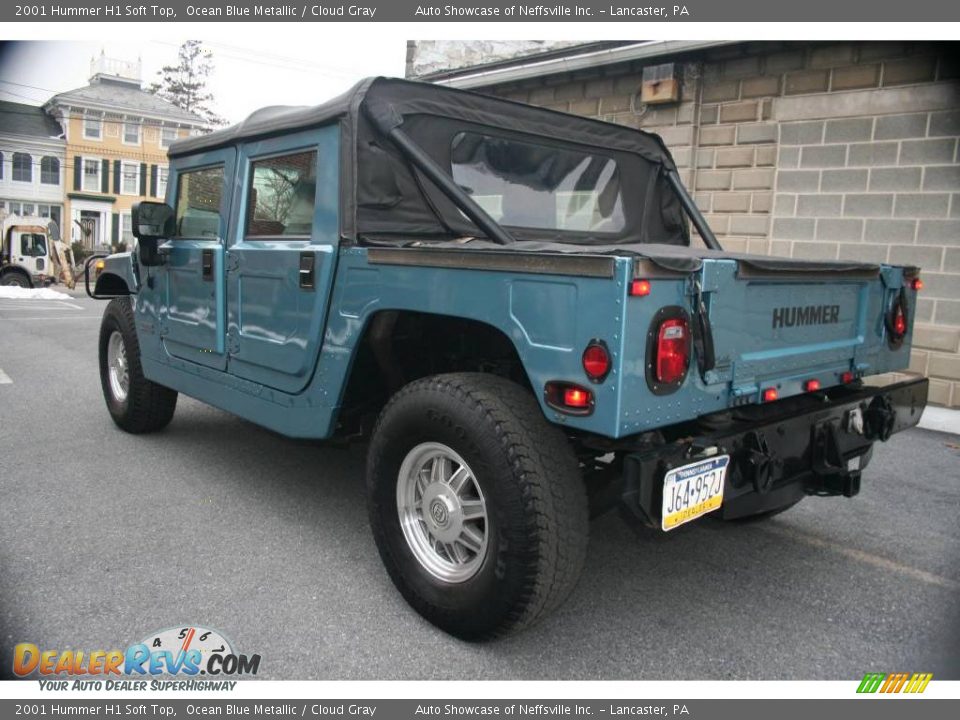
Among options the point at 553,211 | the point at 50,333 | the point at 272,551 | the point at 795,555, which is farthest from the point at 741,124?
the point at 50,333

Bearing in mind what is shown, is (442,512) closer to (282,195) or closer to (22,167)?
(282,195)

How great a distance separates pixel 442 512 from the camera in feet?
9.58

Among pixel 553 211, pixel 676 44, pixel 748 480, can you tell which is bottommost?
pixel 748 480

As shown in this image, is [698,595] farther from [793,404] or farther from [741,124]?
[741,124]

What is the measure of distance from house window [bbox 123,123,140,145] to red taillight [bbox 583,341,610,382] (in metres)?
42.2

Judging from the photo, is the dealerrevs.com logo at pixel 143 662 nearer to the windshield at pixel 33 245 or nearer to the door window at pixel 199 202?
the door window at pixel 199 202

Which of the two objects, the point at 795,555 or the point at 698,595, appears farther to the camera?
the point at 795,555

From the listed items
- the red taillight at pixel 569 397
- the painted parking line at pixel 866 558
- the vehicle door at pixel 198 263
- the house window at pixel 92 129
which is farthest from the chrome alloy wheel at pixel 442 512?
the house window at pixel 92 129

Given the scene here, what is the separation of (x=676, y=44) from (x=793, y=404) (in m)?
6.29

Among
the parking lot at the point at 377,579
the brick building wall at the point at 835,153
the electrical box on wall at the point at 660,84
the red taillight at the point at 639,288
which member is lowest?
the parking lot at the point at 377,579

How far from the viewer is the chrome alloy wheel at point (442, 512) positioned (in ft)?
9.38

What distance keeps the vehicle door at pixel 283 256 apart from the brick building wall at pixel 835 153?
589cm

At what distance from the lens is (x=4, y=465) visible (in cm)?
496

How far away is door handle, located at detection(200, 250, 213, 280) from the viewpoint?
14.2 ft
